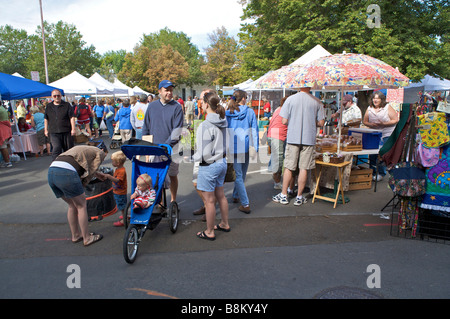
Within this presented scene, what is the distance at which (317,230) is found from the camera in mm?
4699

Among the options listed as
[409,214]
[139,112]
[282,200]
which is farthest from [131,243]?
[139,112]

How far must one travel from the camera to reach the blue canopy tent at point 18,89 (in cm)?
1010

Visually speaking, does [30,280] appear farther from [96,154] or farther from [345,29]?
[345,29]

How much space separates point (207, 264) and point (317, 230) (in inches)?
73.5

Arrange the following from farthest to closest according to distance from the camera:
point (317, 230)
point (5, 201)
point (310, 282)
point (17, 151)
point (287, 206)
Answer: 1. point (17, 151)
2. point (5, 201)
3. point (287, 206)
4. point (317, 230)
5. point (310, 282)

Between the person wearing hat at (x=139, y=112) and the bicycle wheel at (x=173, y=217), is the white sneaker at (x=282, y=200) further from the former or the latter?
the person wearing hat at (x=139, y=112)

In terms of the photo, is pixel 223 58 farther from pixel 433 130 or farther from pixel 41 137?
pixel 433 130

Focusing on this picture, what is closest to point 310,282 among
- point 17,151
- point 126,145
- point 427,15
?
point 126,145

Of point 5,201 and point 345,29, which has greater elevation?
point 345,29

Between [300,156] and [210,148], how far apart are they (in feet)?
7.26

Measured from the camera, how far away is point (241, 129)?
5.26 meters

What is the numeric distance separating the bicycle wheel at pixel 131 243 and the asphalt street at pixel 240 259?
0.10 m

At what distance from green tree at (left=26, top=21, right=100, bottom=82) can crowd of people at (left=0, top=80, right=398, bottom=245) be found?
50925 millimetres

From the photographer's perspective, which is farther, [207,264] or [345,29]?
[345,29]
